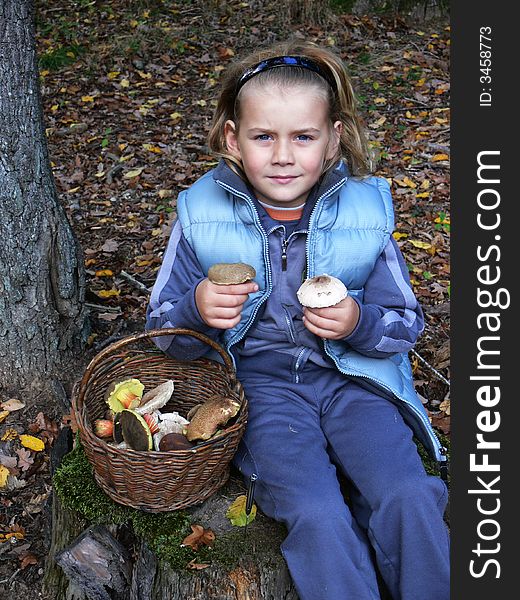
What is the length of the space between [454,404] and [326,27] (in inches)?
302

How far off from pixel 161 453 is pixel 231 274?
70 cm

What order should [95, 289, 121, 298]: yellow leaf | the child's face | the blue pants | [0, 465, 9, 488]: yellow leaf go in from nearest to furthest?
the blue pants → the child's face → [0, 465, 9, 488]: yellow leaf → [95, 289, 121, 298]: yellow leaf

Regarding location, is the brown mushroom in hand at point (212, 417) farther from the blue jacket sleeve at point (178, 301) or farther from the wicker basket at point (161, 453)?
the blue jacket sleeve at point (178, 301)

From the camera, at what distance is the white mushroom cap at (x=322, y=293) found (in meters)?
2.76

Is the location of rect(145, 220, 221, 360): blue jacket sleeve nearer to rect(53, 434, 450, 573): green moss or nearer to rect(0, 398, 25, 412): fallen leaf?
rect(53, 434, 450, 573): green moss

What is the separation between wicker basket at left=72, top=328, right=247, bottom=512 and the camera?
261cm

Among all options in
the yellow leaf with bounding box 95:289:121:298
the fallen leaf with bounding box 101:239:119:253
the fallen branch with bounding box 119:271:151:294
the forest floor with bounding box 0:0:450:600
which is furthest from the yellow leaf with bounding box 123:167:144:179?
the yellow leaf with bounding box 95:289:121:298

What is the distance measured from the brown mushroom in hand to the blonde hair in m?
1.07

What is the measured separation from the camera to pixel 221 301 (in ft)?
9.29

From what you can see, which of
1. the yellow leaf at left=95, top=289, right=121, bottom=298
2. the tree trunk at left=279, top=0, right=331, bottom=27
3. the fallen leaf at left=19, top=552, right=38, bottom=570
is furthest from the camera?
the tree trunk at left=279, top=0, right=331, bottom=27

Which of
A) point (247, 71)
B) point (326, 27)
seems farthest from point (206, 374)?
point (326, 27)

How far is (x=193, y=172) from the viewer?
22.2 ft

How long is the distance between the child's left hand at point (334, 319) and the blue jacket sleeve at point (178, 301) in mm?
443

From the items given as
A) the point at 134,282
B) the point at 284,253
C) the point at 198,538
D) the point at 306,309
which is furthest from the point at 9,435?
the point at 306,309
